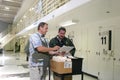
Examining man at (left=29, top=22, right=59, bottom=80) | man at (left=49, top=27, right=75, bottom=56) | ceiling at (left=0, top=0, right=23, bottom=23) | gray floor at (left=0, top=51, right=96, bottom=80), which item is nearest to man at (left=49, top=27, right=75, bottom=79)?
man at (left=49, top=27, right=75, bottom=56)

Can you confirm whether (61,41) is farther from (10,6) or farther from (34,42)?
(10,6)

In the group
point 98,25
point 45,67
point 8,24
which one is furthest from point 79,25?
point 8,24

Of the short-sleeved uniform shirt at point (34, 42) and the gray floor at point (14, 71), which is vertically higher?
the short-sleeved uniform shirt at point (34, 42)

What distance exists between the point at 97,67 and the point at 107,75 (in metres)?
0.64

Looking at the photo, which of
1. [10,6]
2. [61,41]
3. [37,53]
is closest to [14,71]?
[61,41]

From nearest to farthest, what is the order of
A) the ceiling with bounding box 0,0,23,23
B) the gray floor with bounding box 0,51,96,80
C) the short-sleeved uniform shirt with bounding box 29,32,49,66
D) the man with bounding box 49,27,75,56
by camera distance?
1. the short-sleeved uniform shirt with bounding box 29,32,49,66
2. the man with bounding box 49,27,75,56
3. the gray floor with bounding box 0,51,96,80
4. the ceiling with bounding box 0,0,23,23

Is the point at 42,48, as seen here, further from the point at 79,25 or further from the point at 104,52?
the point at 79,25

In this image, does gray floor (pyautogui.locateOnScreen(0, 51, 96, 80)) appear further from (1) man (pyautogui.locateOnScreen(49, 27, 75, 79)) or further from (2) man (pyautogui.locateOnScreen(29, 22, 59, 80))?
(2) man (pyautogui.locateOnScreen(29, 22, 59, 80))

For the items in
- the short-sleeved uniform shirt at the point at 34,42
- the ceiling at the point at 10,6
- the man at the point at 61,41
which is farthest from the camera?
the ceiling at the point at 10,6

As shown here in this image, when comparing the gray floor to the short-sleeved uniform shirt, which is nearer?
the short-sleeved uniform shirt

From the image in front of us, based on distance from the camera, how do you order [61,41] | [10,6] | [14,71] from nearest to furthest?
[61,41]
[14,71]
[10,6]

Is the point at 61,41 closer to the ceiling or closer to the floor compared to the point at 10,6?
closer to the floor

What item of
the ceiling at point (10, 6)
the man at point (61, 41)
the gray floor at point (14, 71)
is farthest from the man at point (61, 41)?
the ceiling at point (10, 6)

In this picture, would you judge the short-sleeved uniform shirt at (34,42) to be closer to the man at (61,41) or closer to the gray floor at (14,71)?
the man at (61,41)
